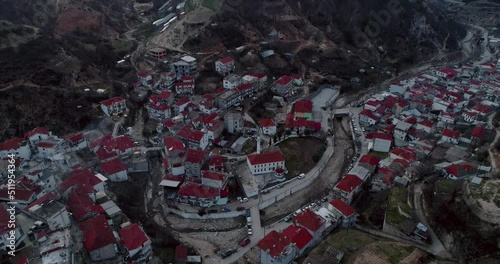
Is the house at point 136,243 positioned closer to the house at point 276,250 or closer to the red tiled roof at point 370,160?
the house at point 276,250

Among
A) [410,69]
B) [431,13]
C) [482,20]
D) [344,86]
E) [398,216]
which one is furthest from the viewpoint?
[482,20]

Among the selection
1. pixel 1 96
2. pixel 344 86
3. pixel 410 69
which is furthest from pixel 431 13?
pixel 1 96

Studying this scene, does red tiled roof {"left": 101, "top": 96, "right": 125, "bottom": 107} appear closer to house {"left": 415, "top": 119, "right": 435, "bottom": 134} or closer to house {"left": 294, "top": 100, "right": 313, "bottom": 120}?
house {"left": 294, "top": 100, "right": 313, "bottom": 120}

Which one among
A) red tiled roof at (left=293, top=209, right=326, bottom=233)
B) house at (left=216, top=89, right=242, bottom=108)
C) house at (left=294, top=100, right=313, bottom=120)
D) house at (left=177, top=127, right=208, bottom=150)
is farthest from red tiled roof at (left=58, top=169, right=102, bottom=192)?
house at (left=294, top=100, right=313, bottom=120)

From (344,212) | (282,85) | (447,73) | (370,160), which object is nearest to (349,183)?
(344,212)

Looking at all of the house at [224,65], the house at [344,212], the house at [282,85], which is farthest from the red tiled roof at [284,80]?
the house at [344,212]

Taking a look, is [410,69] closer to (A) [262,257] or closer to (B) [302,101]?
(B) [302,101]

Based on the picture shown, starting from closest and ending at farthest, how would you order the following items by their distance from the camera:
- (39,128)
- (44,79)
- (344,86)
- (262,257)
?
(262,257) → (39,128) → (44,79) → (344,86)
